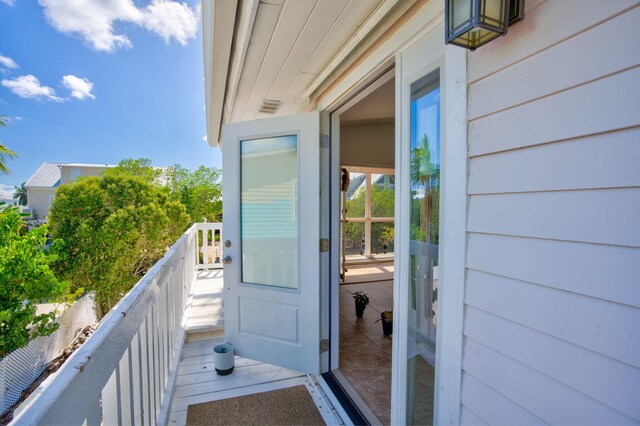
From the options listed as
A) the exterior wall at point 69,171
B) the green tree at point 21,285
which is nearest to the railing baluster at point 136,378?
the green tree at point 21,285

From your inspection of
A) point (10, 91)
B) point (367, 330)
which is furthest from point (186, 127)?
point (367, 330)

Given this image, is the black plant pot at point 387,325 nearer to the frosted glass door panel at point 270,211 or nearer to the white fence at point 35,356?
the frosted glass door panel at point 270,211

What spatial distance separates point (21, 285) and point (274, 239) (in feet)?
14.7

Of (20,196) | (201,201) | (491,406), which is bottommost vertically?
(491,406)

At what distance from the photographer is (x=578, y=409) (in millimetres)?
779

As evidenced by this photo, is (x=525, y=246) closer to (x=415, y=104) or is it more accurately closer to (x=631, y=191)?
(x=631, y=191)

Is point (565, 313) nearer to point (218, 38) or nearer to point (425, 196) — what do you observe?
point (425, 196)

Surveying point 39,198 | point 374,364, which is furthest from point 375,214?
point 39,198

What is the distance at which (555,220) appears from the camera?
82 cm

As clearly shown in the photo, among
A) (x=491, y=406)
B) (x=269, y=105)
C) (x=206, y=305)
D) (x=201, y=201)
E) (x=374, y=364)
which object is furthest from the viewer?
(x=201, y=201)

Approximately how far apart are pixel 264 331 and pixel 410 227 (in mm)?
1750

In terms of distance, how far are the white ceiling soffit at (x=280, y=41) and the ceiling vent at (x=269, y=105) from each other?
3 centimetres

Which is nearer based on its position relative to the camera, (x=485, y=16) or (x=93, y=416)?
(x=93, y=416)

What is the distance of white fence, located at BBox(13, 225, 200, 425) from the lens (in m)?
0.60
